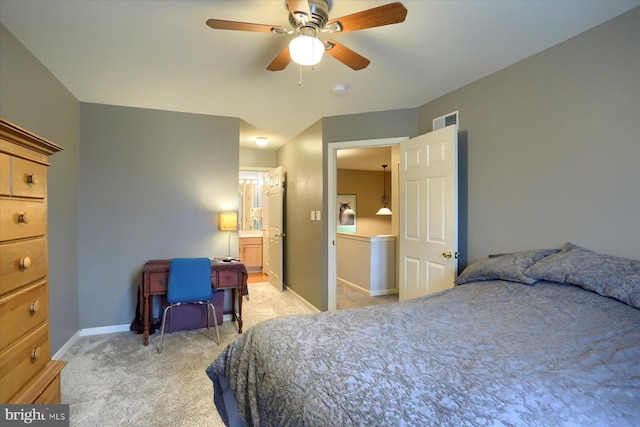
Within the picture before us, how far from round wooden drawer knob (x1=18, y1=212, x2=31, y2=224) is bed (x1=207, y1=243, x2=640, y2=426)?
40.2 inches

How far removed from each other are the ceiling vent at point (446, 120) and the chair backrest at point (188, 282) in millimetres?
2647

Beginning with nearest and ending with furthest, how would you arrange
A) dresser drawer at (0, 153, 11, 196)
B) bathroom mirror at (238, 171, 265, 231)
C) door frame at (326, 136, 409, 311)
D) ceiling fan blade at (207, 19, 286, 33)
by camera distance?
dresser drawer at (0, 153, 11, 196) → ceiling fan blade at (207, 19, 286, 33) → door frame at (326, 136, 409, 311) → bathroom mirror at (238, 171, 265, 231)

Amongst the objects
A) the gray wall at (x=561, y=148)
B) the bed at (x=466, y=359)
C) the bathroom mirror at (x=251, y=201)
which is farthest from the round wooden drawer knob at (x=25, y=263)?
the bathroom mirror at (x=251, y=201)

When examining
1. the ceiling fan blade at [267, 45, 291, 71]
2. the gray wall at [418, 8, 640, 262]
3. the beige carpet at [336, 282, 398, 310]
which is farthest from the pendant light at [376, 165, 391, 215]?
the ceiling fan blade at [267, 45, 291, 71]

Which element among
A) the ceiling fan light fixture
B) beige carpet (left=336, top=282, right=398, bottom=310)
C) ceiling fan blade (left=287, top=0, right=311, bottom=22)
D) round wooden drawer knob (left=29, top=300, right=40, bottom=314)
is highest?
ceiling fan blade (left=287, top=0, right=311, bottom=22)

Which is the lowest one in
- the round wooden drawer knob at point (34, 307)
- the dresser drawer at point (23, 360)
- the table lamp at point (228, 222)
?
the dresser drawer at point (23, 360)

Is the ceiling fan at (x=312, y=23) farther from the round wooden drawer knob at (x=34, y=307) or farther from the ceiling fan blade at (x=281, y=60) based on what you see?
the round wooden drawer knob at (x=34, y=307)

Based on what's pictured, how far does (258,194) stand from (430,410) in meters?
6.83

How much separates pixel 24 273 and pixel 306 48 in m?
1.60

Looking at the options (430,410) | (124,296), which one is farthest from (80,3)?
(124,296)

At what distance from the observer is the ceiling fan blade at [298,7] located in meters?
1.47

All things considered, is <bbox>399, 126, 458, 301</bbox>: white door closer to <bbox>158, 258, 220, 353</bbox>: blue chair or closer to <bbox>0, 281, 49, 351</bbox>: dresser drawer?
<bbox>158, 258, 220, 353</bbox>: blue chair

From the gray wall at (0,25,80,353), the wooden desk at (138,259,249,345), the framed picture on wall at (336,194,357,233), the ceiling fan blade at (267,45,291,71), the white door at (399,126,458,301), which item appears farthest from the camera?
the framed picture on wall at (336,194,357,233)

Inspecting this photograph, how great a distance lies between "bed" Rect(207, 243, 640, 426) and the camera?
86 centimetres
